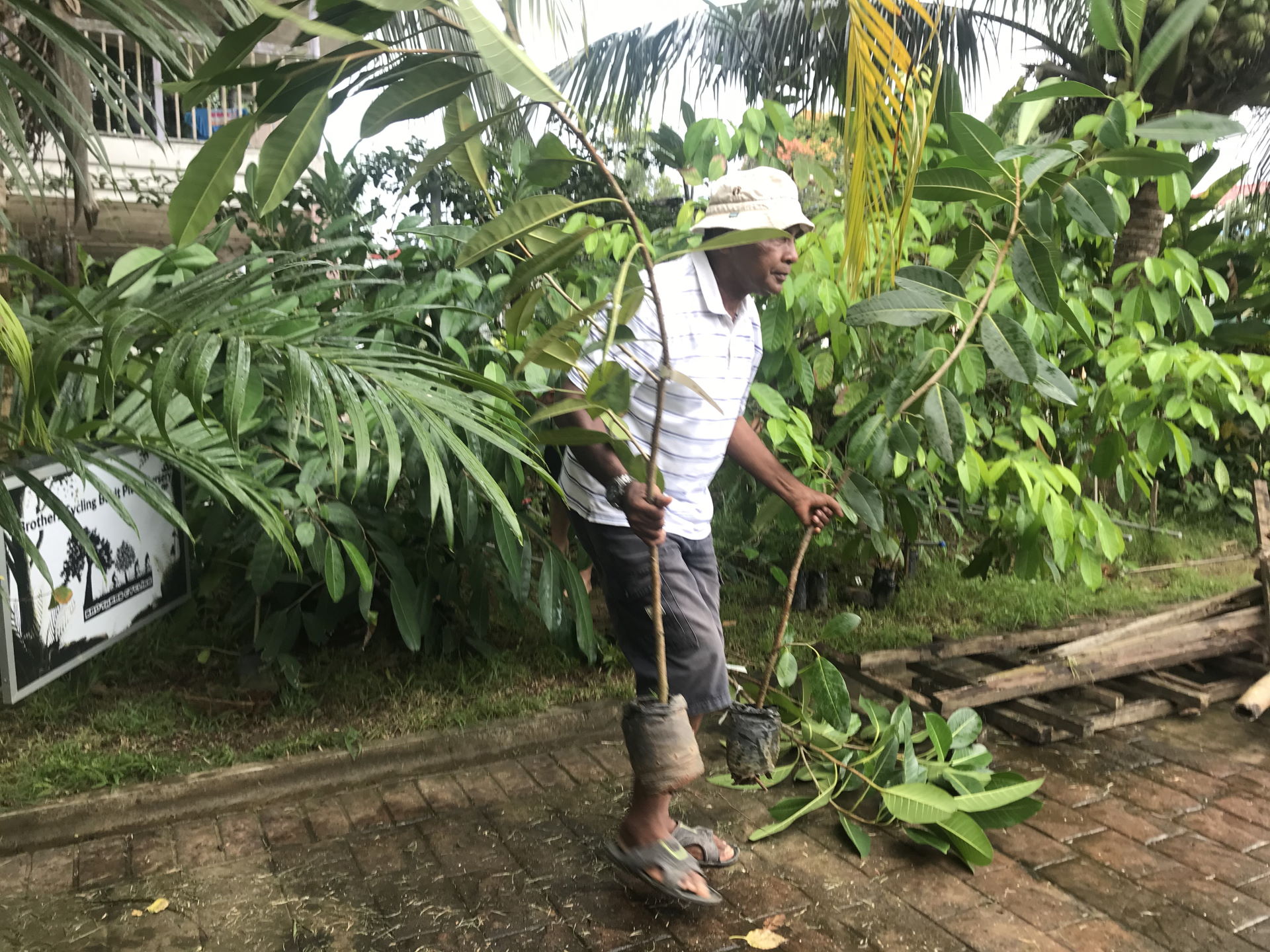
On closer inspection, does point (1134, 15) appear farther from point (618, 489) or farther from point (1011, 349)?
point (618, 489)

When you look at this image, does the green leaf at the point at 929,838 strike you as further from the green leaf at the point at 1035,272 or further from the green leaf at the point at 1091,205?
the green leaf at the point at 1091,205

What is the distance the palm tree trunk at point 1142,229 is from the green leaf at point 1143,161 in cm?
307

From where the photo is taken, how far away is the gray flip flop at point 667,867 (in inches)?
98.8

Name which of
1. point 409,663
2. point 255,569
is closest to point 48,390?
point 255,569

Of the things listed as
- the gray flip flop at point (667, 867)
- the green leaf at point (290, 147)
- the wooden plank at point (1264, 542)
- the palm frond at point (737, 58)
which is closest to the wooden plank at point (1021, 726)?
the wooden plank at point (1264, 542)

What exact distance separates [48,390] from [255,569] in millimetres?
1580

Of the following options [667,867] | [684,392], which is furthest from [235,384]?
[667,867]

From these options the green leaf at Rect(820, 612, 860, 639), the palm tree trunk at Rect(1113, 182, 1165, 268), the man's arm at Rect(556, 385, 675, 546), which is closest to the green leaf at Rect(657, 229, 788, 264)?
the man's arm at Rect(556, 385, 675, 546)

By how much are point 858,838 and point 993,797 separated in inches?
15.6

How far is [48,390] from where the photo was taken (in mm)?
1967

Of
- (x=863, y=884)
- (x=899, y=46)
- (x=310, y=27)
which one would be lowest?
(x=863, y=884)

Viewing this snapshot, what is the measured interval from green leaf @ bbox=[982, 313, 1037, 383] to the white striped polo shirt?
65 cm

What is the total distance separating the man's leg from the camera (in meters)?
2.64

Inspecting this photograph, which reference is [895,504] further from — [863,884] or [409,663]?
[409,663]
